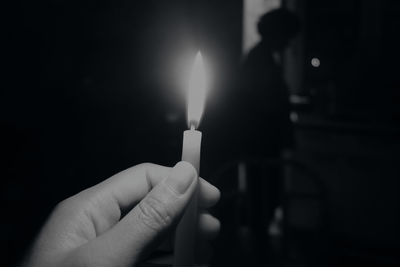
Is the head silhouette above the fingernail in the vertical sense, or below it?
above

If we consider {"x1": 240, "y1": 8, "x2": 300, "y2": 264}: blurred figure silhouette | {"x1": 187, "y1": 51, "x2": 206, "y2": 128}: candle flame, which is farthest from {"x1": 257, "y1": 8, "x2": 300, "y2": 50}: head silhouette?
{"x1": 187, "y1": 51, "x2": 206, "y2": 128}: candle flame

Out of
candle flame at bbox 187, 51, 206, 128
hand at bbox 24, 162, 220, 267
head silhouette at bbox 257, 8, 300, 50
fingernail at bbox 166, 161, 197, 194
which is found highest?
head silhouette at bbox 257, 8, 300, 50

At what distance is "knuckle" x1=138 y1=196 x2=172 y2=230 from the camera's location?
1.70 ft

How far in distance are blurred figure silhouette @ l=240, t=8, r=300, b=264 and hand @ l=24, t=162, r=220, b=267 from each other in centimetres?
62

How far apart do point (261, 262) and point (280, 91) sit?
65 cm

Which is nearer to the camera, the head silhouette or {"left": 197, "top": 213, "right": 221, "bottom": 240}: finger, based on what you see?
{"left": 197, "top": 213, "right": 221, "bottom": 240}: finger

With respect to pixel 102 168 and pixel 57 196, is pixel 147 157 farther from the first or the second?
pixel 57 196

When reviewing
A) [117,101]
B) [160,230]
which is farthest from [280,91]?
[117,101]

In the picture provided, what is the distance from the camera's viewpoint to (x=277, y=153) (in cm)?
159

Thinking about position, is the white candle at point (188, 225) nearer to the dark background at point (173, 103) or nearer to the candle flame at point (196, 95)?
the candle flame at point (196, 95)

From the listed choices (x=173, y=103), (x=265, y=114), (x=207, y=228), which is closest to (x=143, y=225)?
(x=207, y=228)

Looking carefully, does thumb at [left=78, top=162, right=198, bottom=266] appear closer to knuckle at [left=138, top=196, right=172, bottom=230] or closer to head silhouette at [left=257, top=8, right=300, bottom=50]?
knuckle at [left=138, top=196, right=172, bottom=230]

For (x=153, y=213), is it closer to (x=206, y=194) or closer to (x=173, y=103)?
(x=206, y=194)

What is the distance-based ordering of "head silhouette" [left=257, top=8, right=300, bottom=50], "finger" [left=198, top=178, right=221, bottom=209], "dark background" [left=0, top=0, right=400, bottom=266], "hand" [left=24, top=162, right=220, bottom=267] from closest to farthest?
"hand" [left=24, top=162, right=220, bottom=267]
"finger" [left=198, top=178, right=221, bottom=209]
"head silhouette" [left=257, top=8, right=300, bottom=50]
"dark background" [left=0, top=0, right=400, bottom=266]
